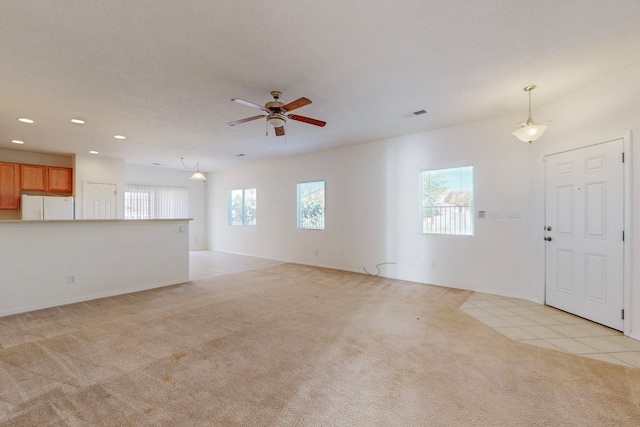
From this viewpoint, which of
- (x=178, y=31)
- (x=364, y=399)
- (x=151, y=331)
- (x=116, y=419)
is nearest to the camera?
(x=116, y=419)

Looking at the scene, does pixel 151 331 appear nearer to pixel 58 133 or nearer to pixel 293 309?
pixel 293 309

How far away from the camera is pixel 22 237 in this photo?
3580 mm

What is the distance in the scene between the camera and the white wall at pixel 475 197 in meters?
3.23

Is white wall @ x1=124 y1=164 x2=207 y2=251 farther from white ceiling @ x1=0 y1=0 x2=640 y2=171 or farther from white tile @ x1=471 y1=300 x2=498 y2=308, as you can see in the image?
white tile @ x1=471 y1=300 x2=498 y2=308

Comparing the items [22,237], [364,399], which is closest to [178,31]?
[364,399]

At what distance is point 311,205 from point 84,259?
4.41 meters

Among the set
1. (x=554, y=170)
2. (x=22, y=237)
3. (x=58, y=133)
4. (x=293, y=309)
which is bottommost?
(x=293, y=309)

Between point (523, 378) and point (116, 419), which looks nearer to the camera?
point (116, 419)

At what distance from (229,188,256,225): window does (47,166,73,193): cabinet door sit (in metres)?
3.95

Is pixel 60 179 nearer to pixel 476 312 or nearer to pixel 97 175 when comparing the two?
pixel 97 175

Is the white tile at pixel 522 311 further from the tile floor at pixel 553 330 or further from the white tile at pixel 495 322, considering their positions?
the white tile at pixel 495 322

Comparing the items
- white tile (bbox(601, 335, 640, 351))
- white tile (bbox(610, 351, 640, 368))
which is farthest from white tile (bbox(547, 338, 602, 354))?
white tile (bbox(601, 335, 640, 351))

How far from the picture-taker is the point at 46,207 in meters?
6.04

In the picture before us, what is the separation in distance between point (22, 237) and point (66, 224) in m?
0.45
